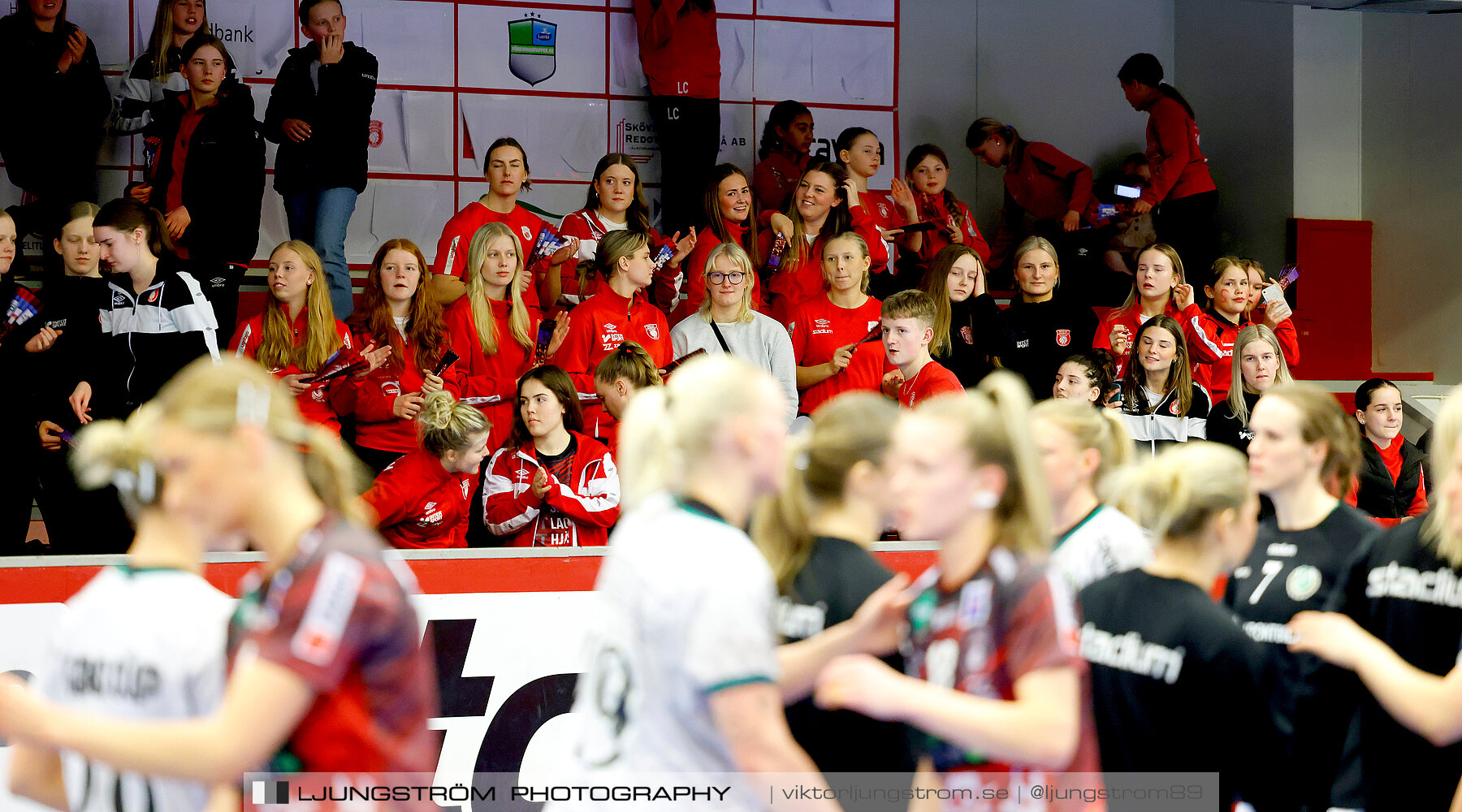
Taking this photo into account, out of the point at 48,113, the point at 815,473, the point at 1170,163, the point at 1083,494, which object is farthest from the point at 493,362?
the point at 1170,163

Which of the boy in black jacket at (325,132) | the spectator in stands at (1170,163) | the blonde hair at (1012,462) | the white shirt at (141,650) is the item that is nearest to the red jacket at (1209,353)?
the spectator in stands at (1170,163)

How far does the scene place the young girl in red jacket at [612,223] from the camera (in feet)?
25.6

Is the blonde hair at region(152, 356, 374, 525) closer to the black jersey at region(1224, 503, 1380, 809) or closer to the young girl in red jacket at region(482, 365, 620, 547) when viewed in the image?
the black jersey at region(1224, 503, 1380, 809)

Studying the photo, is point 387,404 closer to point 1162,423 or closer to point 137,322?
point 137,322

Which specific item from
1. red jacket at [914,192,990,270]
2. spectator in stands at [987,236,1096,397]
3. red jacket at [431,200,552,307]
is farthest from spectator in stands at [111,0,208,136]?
spectator in stands at [987,236,1096,397]

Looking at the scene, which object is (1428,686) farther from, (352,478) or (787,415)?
(787,415)

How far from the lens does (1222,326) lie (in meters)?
8.37

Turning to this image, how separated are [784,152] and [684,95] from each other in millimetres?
841

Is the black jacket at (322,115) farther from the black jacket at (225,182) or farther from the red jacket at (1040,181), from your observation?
the red jacket at (1040,181)

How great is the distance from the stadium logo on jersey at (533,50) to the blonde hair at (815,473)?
829 cm

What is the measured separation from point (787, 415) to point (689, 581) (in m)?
4.71

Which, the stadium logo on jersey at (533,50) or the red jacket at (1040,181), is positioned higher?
the stadium logo on jersey at (533,50)

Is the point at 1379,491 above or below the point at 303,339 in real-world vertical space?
below

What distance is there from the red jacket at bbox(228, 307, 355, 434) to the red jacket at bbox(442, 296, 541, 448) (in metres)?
0.58
